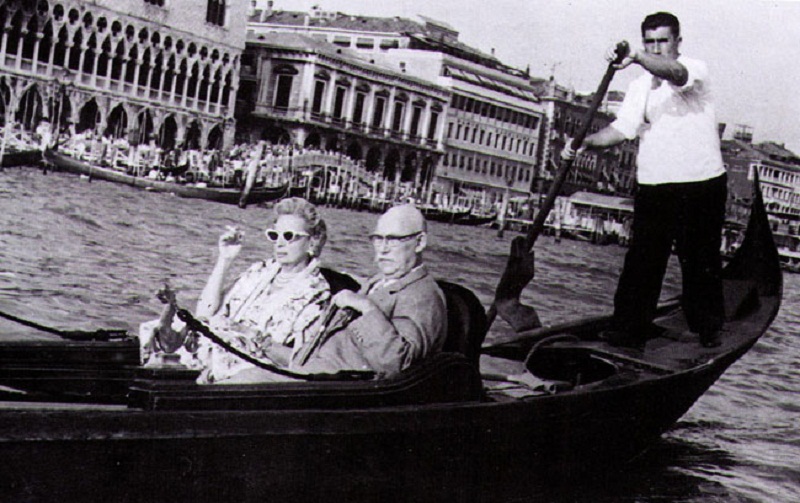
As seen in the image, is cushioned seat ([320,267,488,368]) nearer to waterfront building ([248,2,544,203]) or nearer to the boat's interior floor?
the boat's interior floor

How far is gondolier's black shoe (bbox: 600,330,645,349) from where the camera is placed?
14.7 feet

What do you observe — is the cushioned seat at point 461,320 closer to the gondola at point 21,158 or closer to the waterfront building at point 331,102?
the gondola at point 21,158

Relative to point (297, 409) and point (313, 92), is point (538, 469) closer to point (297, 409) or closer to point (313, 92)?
point (297, 409)

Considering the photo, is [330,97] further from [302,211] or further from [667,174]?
[302,211]

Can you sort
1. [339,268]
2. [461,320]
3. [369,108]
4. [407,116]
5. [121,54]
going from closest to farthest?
[461,320]
[339,268]
[121,54]
[369,108]
[407,116]

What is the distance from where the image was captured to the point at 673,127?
13.3 ft

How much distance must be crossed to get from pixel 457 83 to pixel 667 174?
Answer: 39.4 metres

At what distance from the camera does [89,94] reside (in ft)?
87.6

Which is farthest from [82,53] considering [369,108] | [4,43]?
[369,108]

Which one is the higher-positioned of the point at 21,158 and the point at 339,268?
the point at 21,158

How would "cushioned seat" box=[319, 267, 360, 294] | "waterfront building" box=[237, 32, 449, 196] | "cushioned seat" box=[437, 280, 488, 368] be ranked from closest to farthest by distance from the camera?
"cushioned seat" box=[437, 280, 488, 368], "cushioned seat" box=[319, 267, 360, 294], "waterfront building" box=[237, 32, 449, 196]

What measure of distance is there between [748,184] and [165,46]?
26950mm

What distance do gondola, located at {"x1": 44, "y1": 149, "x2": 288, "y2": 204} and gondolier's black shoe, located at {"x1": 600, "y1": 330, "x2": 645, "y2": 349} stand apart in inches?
720

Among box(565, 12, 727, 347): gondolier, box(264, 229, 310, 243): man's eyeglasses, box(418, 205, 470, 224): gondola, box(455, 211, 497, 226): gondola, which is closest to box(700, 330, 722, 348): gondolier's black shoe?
box(565, 12, 727, 347): gondolier
